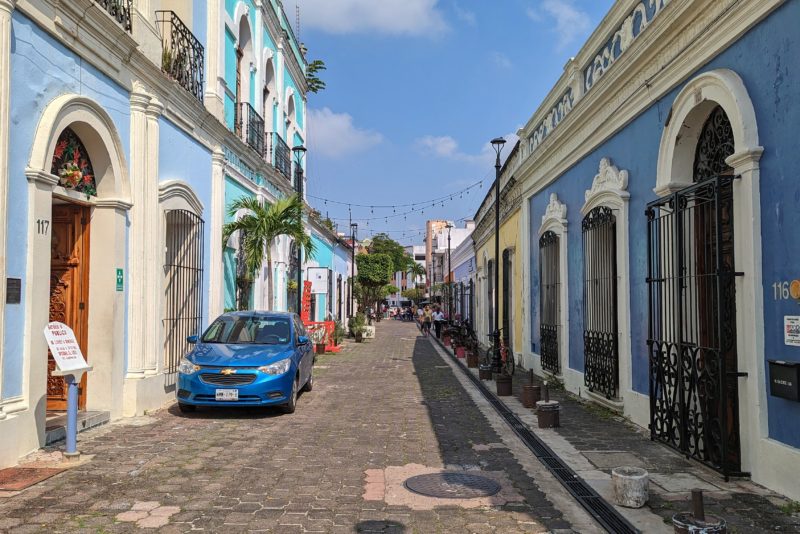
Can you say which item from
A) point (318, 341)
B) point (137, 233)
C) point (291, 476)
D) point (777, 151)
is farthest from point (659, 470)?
point (318, 341)

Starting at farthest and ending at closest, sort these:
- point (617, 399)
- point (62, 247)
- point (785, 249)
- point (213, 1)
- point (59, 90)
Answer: point (213, 1) < point (617, 399) < point (62, 247) < point (59, 90) < point (785, 249)

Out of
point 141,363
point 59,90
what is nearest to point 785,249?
point 59,90

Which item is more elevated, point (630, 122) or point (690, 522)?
point (630, 122)

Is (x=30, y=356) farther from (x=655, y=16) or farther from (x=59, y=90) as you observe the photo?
(x=655, y=16)

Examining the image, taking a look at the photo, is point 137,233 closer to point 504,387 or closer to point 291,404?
point 291,404

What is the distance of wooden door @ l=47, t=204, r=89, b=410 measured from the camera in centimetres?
845

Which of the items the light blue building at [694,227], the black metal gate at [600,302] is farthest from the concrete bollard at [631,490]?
the black metal gate at [600,302]

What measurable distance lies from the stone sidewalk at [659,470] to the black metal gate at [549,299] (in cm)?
312

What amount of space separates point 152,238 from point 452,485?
241 inches

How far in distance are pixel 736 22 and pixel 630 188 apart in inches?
123

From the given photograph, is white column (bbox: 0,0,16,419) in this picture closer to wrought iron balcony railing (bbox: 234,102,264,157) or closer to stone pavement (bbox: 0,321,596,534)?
stone pavement (bbox: 0,321,596,534)

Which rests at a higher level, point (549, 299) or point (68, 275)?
point (68, 275)

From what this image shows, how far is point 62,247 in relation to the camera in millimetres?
8523

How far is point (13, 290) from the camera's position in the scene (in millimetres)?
6383
